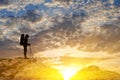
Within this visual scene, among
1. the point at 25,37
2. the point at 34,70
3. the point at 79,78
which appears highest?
the point at 25,37

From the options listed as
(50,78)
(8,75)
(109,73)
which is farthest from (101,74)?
(8,75)

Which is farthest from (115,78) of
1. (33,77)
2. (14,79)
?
(14,79)

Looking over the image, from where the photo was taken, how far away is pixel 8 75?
25.9 meters

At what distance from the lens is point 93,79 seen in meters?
30.3

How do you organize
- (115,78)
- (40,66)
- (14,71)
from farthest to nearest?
(115,78) → (40,66) → (14,71)

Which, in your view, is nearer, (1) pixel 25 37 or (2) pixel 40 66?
(2) pixel 40 66

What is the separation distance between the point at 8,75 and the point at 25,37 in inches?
350

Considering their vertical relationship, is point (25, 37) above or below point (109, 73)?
above

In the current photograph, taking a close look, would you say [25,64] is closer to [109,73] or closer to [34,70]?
[34,70]

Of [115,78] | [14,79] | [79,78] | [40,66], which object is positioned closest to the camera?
[14,79]

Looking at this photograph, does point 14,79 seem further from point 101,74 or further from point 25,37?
point 101,74

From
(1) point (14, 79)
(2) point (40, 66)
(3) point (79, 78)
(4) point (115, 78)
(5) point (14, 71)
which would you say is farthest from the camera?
(3) point (79, 78)

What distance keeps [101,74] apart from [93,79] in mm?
2475

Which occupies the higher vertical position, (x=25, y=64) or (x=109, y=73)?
(x=25, y=64)
